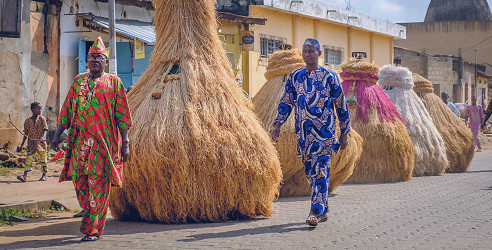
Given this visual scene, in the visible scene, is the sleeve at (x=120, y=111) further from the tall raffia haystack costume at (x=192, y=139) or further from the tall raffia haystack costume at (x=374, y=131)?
the tall raffia haystack costume at (x=374, y=131)

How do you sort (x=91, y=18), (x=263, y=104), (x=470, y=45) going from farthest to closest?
(x=470, y=45)
(x=91, y=18)
(x=263, y=104)

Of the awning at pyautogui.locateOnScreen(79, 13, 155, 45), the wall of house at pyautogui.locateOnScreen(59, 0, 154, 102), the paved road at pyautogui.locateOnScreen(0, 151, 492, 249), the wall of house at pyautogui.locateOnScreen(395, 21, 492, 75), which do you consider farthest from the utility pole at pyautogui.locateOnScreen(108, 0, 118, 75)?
the wall of house at pyautogui.locateOnScreen(395, 21, 492, 75)

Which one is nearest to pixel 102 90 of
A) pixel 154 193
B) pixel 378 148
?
pixel 154 193

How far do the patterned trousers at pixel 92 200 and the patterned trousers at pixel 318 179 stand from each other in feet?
7.07

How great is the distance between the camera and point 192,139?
7527 mm

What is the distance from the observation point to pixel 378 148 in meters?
12.6

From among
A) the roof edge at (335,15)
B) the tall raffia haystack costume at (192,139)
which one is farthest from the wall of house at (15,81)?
the roof edge at (335,15)

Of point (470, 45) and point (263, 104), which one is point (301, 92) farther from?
point (470, 45)

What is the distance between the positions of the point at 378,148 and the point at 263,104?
2953 mm

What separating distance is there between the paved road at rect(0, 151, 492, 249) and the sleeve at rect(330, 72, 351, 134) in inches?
39.2

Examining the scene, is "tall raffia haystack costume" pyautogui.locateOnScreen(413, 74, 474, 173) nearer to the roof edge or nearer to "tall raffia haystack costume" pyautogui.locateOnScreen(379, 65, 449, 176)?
"tall raffia haystack costume" pyautogui.locateOnScreen(379, 65, 449, 176)

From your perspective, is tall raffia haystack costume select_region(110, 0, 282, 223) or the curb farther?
the curb

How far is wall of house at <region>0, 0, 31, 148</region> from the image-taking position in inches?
614

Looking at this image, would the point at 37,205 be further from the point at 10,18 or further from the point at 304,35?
the point at 304,35
